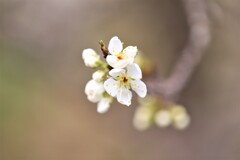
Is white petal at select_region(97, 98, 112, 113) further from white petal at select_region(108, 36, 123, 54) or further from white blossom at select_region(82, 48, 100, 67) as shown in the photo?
white petal at select_region(108, 36, 123, 54)

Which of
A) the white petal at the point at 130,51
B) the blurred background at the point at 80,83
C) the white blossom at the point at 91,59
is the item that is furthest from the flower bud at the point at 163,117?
the blurred background at the point at 80,83

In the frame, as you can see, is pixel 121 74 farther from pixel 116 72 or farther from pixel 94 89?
pixel 94 89

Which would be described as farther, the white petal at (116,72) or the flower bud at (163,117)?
the flower bud at (163,117)

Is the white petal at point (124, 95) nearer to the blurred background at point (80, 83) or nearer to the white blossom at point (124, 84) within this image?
the white blossom at point (124, 84)

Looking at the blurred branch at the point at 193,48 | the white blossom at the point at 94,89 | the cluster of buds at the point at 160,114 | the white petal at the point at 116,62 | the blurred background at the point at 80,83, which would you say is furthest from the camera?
the blurred background at the point at 80,83

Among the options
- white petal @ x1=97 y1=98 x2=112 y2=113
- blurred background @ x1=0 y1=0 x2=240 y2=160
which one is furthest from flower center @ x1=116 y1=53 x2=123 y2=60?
blurred background @ x1=0 y1=0 x2=240 y2=160

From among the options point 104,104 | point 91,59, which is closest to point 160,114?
point 104,104

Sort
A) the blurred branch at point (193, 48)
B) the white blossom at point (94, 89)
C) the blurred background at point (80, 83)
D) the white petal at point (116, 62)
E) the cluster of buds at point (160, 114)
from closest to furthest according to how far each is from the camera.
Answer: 1. the white petal at point (116, 62)
2. the white blossom at point (94, 89)
3. the cluster of buds at point (160, 114)
4. the blurred branch at point (193, 48)
5. the blurred background at point (80, 83)
